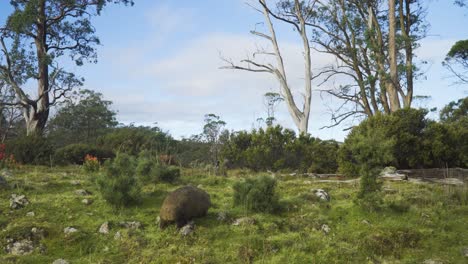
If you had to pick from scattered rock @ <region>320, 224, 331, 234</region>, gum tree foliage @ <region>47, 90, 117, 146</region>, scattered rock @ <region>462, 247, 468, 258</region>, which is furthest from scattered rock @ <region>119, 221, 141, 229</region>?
gum tree foliage @ <region>47, 90, 117, 146</region>

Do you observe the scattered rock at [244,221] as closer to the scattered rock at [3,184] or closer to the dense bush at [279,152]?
the scattered rock at [3,184]

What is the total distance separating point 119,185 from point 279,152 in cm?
718

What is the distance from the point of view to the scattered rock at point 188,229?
5008mm

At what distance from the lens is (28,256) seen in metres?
4.54

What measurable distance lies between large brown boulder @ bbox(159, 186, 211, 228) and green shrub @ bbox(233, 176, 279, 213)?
0.72 m

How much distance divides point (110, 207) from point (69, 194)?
1.15m

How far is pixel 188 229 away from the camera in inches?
200

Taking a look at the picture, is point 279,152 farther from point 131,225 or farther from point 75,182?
point 131,225

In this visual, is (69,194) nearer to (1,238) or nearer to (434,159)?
(1,238)

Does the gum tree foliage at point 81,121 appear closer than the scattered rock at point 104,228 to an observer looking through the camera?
No

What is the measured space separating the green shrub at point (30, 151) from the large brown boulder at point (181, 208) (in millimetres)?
8107

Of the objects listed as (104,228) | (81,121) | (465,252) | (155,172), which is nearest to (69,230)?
(104,228)

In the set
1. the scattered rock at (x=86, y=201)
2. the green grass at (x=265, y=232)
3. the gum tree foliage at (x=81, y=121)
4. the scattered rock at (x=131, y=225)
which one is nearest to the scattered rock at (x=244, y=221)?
the green grass at (x=265, y=232)

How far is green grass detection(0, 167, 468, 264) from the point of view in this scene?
14.9ft
